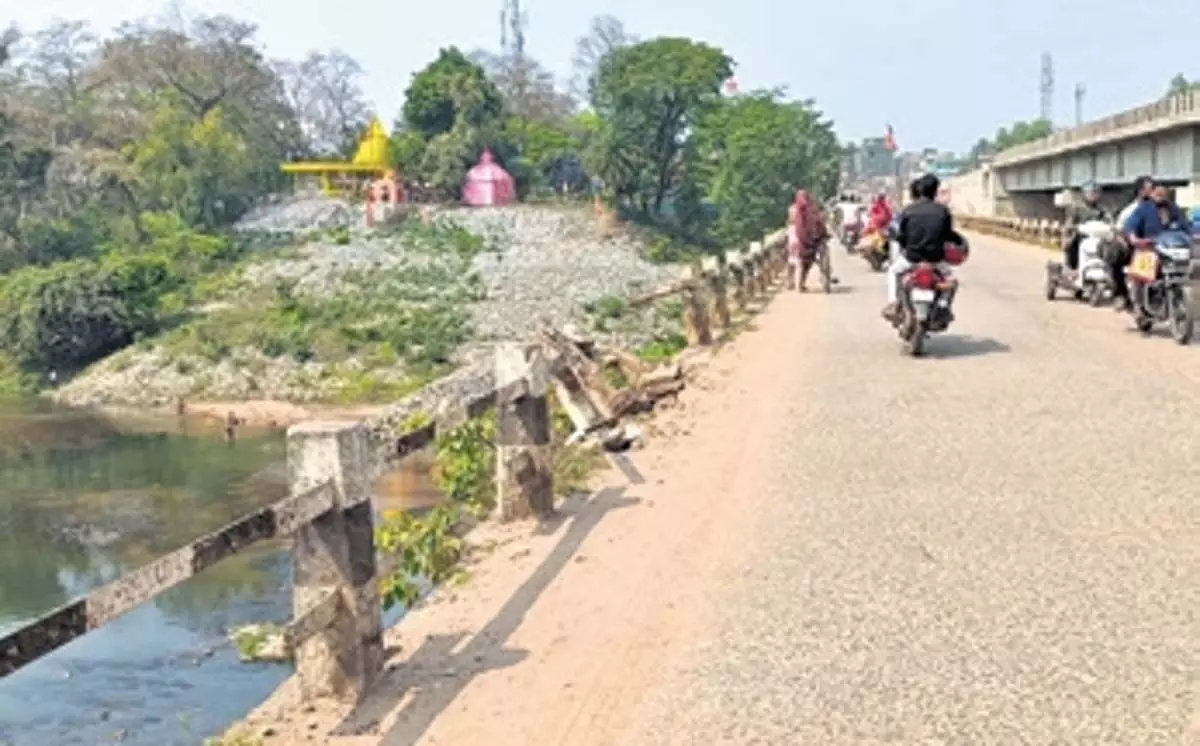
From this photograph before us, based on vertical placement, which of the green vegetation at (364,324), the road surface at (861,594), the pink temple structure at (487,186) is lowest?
the green vegetation at (364,324)

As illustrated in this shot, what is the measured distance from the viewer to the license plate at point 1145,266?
48.5ft

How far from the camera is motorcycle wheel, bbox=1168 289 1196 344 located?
1442 centimetres

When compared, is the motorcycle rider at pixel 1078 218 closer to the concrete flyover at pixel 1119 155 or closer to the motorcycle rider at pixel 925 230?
the motorcycle rider at pixel 925 230

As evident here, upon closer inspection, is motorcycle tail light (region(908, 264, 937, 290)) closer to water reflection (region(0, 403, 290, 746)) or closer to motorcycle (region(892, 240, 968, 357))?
motorcycle (region(892, 240, 968, 357))

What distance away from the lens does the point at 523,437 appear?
8289 mm

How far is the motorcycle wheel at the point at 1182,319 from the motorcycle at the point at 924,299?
2174mm

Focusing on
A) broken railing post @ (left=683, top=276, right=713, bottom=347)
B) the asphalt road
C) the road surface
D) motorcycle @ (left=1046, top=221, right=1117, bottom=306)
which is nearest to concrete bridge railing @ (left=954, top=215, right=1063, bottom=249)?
motorcycle @ (left=1046, top=221, right=1117, bottom=306)

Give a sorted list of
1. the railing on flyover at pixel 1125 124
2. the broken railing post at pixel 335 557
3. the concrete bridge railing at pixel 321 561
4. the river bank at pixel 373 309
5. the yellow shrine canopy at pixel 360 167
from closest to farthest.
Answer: the concrete bridge railing at pixel 321 561 → the broken railing post at pixel 335 557 → the railing on flyover at pixel 1125 124 → the river bank at pixel 373 309 → the yellow shrine canopy at pixel 360 167

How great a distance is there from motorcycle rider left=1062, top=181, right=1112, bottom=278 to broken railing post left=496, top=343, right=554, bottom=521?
39.9 ft

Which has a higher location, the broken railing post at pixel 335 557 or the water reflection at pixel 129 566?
the broken railing post at pixel 335 557

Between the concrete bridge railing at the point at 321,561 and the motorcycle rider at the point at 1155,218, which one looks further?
the motorcycle rider at the point at 1155,218

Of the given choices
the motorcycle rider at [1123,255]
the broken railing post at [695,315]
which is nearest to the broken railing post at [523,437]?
the motorcycle rider at [1123,255]

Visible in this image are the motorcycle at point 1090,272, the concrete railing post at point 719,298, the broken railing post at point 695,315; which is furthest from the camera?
the concrete railing post at point 719,298

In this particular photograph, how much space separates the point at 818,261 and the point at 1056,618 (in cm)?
Answer: 1929
